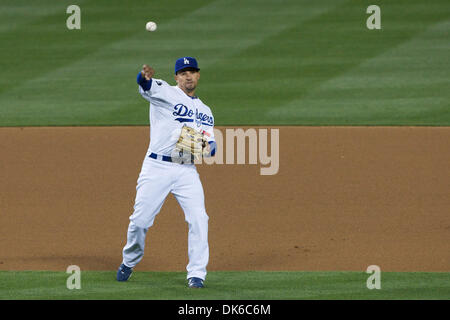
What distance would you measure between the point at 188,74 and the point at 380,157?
535 centimetres

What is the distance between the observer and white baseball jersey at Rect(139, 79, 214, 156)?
27.4 ft

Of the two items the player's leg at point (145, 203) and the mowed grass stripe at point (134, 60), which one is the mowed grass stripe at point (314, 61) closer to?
the mowed grass stripe at point (134, 60)

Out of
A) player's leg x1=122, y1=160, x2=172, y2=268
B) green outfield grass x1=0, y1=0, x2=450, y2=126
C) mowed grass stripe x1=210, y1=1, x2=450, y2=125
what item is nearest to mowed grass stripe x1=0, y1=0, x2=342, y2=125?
green outfield grass x1=0, y1=0, x2=450, y2=126

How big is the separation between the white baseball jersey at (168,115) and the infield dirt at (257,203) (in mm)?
1500

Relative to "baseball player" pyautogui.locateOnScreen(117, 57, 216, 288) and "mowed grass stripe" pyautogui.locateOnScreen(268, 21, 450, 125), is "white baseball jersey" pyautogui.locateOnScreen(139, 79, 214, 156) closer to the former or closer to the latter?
"baseball player" pyautogui.locateOnScreen(117, 57, 216, 288)

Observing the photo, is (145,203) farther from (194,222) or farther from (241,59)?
(241,59)

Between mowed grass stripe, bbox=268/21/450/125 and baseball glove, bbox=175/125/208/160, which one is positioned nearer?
baseball glove, bbox=175/125/208/160

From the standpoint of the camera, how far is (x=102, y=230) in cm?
1062

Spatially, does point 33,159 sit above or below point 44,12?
below

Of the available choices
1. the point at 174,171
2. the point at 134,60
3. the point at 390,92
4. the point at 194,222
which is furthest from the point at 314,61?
the point at 194,222

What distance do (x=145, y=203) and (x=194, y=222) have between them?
0.47 meters

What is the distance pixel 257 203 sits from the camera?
458 inches

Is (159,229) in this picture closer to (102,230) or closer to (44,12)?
(102,230)

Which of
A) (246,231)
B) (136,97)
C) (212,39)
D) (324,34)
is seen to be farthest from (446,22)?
(246,231)
